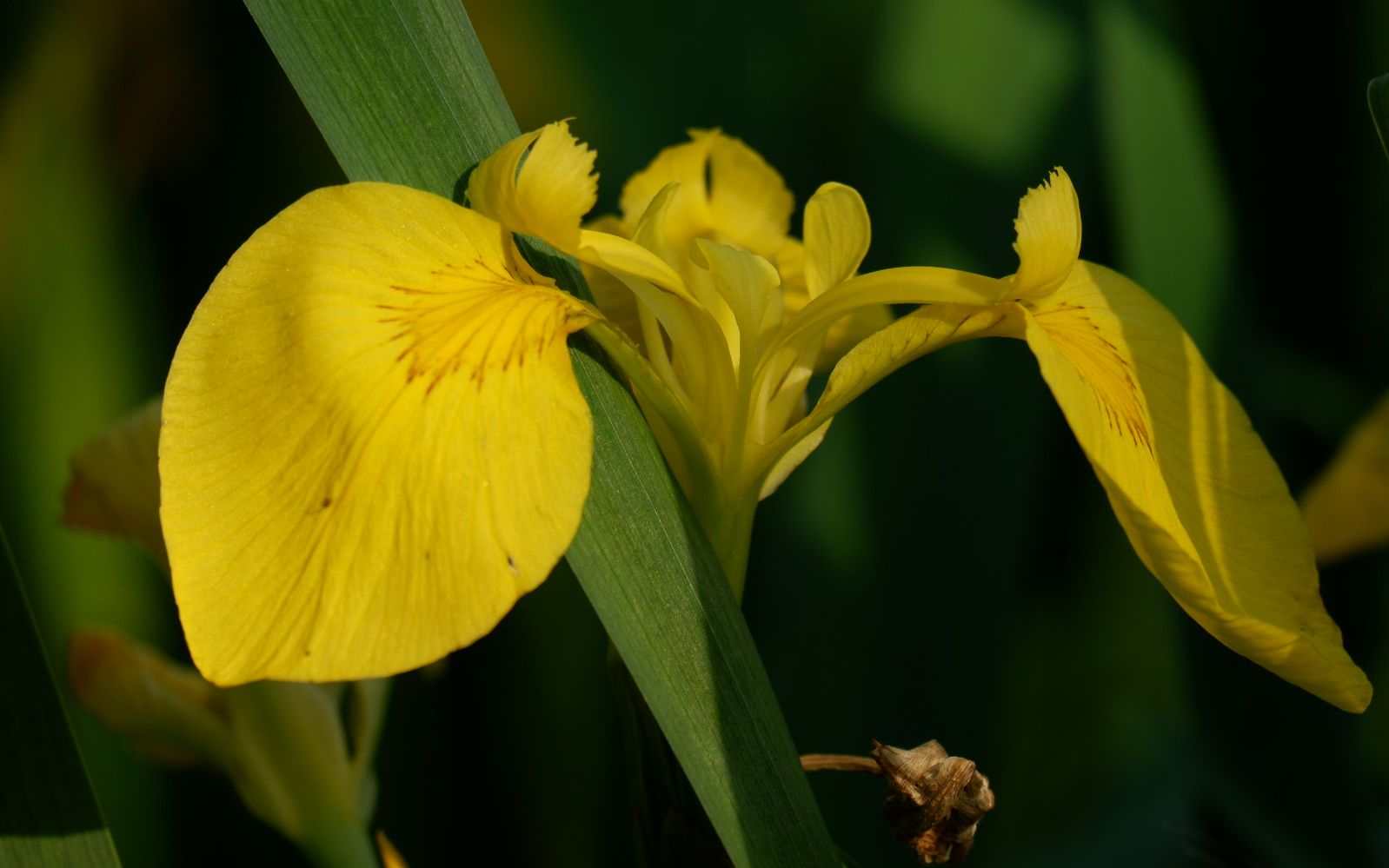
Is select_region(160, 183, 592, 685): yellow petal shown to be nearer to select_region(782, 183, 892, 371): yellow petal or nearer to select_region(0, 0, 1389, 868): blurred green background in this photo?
select_region(782, 183, 892, 371): yellow petal

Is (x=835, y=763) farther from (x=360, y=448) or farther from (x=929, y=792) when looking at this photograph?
(x=360, y=448)

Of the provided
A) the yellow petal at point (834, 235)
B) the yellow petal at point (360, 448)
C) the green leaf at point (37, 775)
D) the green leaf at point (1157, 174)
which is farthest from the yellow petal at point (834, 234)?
the green leaf at point (1157, 174)

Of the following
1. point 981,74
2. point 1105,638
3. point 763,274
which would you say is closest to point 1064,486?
point 1105,638

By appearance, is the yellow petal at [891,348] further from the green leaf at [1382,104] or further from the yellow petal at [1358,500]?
the yellow petal at [1358,500]

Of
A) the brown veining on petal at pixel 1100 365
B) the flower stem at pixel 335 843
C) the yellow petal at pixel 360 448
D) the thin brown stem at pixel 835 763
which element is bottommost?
the flower stem at pixel 335 843

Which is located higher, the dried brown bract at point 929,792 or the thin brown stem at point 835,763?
the dried brown bract at point 929,792
